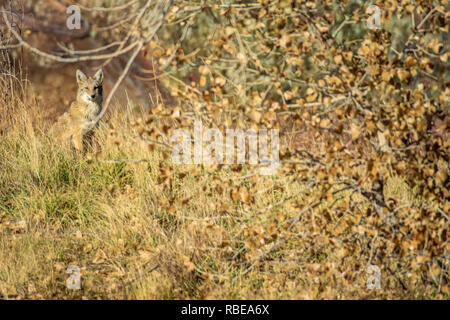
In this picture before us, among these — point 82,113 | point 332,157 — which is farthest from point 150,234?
point 82,113

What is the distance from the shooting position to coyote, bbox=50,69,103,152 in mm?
8445

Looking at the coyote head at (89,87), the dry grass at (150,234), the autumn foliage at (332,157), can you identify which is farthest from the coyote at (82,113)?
the autumn foliage at (332,157)

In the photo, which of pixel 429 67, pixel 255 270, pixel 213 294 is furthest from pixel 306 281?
pixel 429 67

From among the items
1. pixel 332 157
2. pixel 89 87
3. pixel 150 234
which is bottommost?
pixel 150 234

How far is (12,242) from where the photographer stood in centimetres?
559

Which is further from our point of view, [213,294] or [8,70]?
[8,70]

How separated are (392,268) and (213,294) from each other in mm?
1588

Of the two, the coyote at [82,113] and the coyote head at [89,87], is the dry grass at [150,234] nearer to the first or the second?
the coyote at [82,113]

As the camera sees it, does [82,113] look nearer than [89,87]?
A: No

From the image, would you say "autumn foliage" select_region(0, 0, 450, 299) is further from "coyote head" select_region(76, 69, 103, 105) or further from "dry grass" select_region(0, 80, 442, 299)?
"coyote head" select_region(76, 69, 103, 105)

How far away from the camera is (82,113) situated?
8.95 metres

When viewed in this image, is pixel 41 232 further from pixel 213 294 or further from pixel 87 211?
pixel 213 294

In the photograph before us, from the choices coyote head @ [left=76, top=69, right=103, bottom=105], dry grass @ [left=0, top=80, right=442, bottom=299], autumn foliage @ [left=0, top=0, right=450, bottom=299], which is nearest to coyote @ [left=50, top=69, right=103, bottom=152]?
coyote head @ [left=76, top=69, right=103, bottom=105]

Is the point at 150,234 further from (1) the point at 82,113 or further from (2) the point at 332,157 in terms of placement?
(1) the point at 82,113
